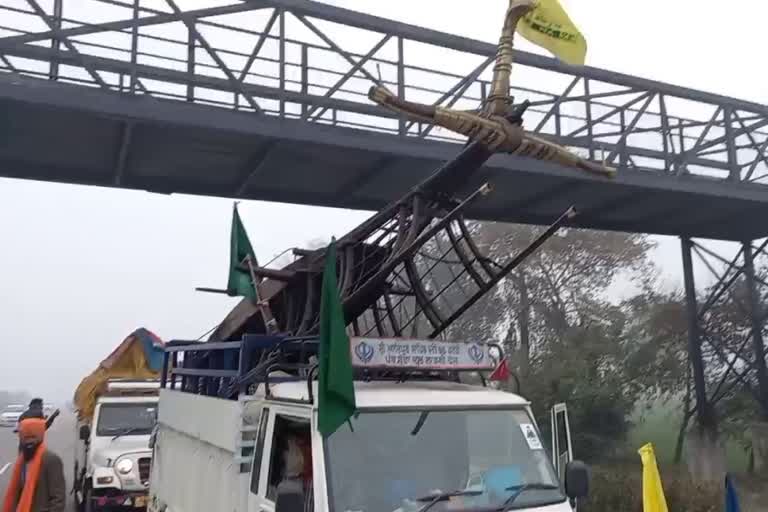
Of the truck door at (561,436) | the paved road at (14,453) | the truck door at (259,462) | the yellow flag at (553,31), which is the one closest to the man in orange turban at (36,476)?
the truck door at (259,462)

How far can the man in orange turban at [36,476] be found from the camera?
5234 mm

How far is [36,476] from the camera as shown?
5230 mm

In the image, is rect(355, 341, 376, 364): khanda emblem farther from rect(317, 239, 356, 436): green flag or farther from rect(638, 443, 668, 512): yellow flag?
rect(638, 443, 668, 512): yellow flag

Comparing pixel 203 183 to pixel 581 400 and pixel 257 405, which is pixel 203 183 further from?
pixel 581 400

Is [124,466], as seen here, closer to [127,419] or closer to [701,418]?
[127,419]

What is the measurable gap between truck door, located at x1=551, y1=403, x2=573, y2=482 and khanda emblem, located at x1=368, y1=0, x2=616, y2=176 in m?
1.86

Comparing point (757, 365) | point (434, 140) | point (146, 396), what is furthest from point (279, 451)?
point (757, 365)

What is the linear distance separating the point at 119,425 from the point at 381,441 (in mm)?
8166

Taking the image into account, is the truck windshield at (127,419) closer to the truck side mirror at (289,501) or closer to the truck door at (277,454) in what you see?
the truck door at (277,454)

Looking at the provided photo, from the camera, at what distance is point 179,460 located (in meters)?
5.92

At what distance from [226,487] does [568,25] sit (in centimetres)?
442

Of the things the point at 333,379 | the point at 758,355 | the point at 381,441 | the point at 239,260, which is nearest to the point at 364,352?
the point at 381,441

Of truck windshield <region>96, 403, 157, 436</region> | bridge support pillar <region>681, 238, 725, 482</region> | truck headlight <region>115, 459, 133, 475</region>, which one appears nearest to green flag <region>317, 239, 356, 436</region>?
truck headlight <region>115, 459, 133, 475</region>

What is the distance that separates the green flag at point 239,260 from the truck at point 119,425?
3.78 meters
